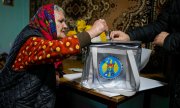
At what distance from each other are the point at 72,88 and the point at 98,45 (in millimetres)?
312

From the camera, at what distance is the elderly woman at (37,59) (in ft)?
3.24

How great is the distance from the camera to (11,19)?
111 inches

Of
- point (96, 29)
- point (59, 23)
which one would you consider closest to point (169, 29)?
point (96, 29)

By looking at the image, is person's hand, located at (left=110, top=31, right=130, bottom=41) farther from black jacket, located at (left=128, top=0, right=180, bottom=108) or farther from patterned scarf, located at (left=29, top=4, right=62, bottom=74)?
patterned scarf, located at (left=29, top=4, right=62, bottom=74)

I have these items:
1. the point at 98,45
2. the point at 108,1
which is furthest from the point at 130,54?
the point at 108,1

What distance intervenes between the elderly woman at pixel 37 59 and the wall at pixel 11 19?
174 centimetres

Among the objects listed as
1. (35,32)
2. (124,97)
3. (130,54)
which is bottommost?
(124,97)

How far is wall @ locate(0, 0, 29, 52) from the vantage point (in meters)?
2.75

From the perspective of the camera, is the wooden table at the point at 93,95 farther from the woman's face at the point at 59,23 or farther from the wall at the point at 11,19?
the wall at the point at 11,19

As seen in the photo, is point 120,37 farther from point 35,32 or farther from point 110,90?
point 35,32

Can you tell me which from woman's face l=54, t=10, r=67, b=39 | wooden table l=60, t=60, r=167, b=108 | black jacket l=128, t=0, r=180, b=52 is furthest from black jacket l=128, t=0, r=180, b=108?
woman's face l=54, t=10, r=67, b=39

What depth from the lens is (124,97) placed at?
1.07m

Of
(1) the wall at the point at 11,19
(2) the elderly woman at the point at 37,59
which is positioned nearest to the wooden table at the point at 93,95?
(2) the elderly woman at the point at 37,59

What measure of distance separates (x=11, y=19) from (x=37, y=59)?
2.03 m
